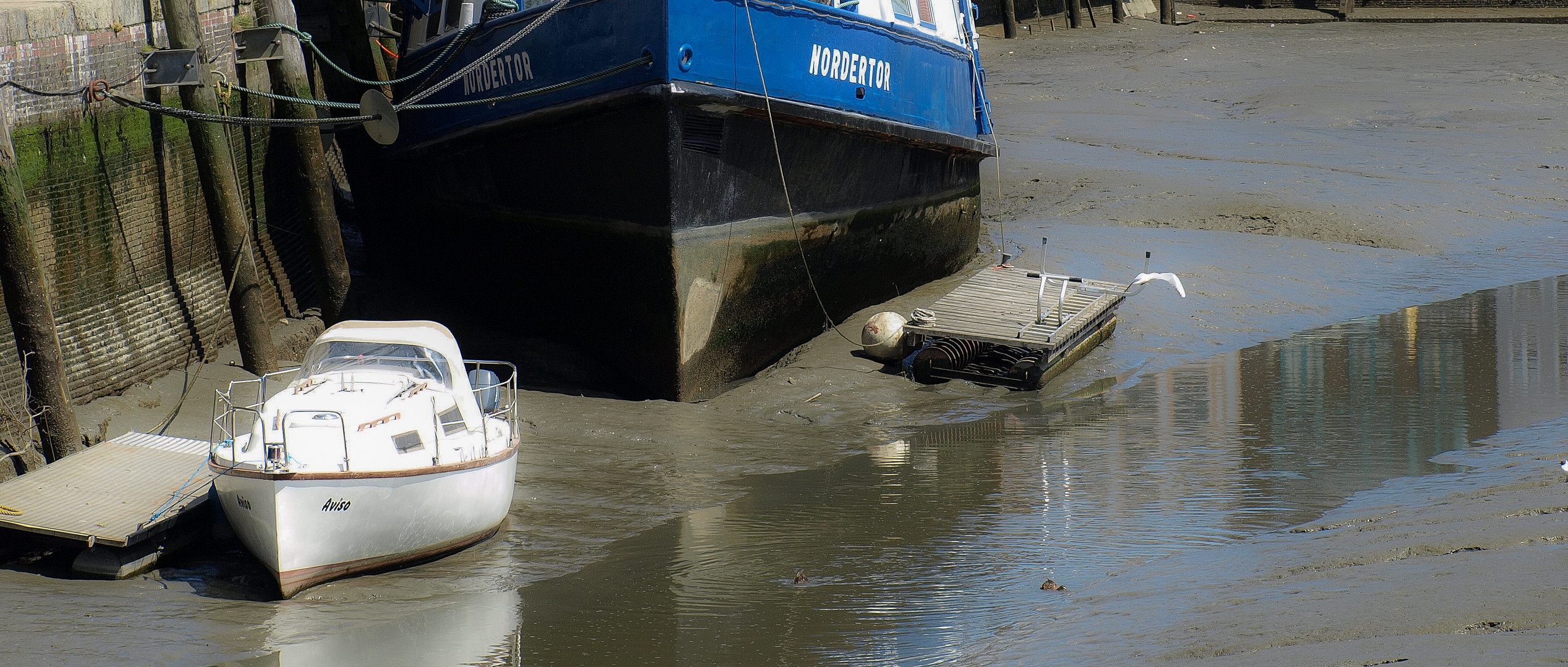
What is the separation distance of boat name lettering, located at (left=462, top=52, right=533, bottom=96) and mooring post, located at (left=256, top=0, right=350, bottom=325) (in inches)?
43.0

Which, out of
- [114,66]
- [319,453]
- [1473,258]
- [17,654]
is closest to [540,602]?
[319,453]

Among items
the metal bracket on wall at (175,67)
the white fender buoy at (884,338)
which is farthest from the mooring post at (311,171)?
the white fender buoy at (884,338)

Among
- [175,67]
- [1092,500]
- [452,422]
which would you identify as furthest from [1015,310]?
[175,67]

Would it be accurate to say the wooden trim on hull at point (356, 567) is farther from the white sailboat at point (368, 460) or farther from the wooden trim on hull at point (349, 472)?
the wooden trim on hull at point (349, 472)

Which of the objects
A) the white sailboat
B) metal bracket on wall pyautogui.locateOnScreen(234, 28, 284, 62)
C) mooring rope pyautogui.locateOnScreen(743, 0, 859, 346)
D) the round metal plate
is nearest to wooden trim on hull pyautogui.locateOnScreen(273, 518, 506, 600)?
Answer: the white sailboat

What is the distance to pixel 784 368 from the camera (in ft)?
30.0

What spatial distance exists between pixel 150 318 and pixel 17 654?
327 cm

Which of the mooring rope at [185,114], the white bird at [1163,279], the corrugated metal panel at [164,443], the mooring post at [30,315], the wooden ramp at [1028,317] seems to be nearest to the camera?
the mooring post at [30,315]

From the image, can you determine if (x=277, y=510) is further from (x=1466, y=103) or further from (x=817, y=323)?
(x=1466, y=103)

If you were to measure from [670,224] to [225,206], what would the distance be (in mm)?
2766

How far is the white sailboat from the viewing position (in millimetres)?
5359

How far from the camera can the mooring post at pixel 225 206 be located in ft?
25.2

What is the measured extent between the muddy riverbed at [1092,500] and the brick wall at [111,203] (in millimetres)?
437

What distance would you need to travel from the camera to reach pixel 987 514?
653 cm
